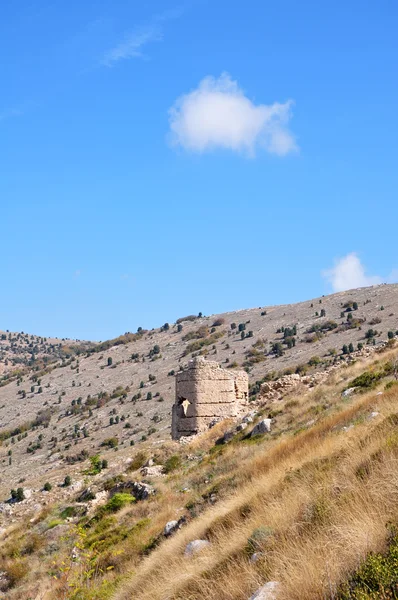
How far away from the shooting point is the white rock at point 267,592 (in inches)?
206

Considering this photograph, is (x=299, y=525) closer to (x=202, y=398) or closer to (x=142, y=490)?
(x=142, y=490)

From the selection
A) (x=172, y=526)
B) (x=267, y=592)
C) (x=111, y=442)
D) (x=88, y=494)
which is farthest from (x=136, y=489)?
(x=111, y=442)

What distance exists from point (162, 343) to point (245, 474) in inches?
2666

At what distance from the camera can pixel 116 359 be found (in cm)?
7850

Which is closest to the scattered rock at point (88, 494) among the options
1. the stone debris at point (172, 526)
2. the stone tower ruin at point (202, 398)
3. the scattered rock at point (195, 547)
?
the stone tower ruin at point (202, 398)

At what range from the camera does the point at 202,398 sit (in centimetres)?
2111

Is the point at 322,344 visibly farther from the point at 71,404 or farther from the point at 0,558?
the point at 0,558

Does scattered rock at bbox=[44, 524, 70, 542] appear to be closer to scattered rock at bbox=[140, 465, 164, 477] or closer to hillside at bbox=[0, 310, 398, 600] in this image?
hillside at bbox=[0, 310, 398, 600]

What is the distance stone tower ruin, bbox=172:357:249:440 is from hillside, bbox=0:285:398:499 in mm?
14132

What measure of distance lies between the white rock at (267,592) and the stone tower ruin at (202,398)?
15.6m

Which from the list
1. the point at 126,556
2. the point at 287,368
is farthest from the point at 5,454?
the point at 126,556

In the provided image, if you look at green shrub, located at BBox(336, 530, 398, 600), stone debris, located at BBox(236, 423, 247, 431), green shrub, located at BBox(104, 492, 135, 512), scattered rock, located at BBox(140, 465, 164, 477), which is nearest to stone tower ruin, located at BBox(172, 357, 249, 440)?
stone debris, located at BBox(236, 423, 247, 431)

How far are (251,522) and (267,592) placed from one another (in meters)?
2.21

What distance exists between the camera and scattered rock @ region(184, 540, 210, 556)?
769cm
